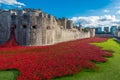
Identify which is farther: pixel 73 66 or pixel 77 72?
pixel 73 66

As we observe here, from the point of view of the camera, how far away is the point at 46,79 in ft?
51.8

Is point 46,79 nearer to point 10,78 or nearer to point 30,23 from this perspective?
point 10,78

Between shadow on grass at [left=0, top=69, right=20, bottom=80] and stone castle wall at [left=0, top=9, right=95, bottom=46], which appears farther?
stone castle wall at [left=0, top=9, right=95, bottom=46]

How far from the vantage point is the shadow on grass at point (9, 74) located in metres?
16.3

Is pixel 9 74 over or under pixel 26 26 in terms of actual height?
under

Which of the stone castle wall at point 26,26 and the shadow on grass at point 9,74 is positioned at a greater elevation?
the stone castle wall at point 26,26

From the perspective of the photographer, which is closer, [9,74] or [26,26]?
[9,74]

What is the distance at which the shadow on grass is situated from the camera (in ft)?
53.5

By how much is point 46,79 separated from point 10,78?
282 cm

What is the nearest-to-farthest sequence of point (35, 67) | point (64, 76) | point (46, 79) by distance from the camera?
point (46, 79)
point (64, 76)
point (35, 67)

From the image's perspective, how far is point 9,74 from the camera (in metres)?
17.1

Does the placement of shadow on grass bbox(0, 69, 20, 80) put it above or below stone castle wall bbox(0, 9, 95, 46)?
below

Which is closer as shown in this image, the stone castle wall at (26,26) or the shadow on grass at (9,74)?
the shadow on grass at (9,74)

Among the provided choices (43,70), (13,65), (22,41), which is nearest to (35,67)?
(43,70)
